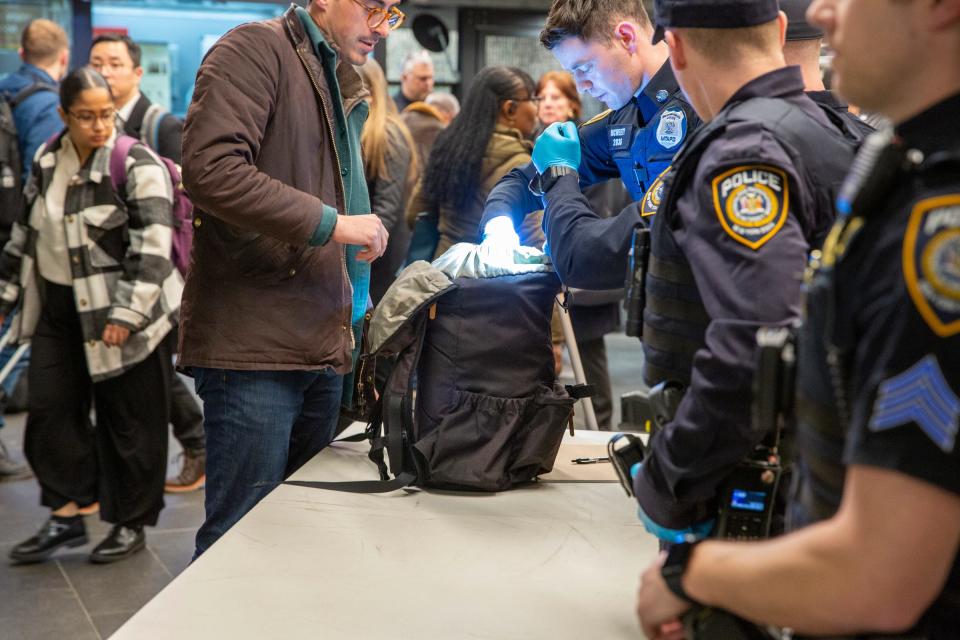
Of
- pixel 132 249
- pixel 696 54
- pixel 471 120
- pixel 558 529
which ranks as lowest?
pixel 558 529

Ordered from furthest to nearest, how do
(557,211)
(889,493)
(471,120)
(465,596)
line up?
(471,120) → (557,211) → (465,596) → (889,493)

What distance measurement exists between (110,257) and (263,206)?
1587 millimetres

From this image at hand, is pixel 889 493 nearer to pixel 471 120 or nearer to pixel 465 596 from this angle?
pixel 465 596

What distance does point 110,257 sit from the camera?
141 inches

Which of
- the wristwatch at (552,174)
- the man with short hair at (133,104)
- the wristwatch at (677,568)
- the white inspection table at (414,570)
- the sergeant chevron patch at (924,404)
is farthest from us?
the man with short hair at (133,104)

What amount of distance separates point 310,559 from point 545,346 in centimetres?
84

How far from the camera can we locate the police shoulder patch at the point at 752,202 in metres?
1.37

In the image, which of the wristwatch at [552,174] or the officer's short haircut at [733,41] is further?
the wristwatch at [552,174]

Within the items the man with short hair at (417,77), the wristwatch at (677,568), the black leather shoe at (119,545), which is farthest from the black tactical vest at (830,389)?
the man with short hair at (417,77)

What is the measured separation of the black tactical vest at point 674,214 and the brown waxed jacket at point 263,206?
3.06 feet

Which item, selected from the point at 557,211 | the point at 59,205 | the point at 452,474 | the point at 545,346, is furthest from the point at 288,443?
the point at 59,205

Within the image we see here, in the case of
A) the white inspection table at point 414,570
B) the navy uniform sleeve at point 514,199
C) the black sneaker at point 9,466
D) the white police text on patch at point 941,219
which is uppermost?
the white police text on patch at point 941,219

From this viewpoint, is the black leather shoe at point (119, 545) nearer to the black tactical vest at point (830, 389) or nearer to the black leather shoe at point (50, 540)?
the black leather shoe at point (50, 540)

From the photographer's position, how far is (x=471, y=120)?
4219 mm
